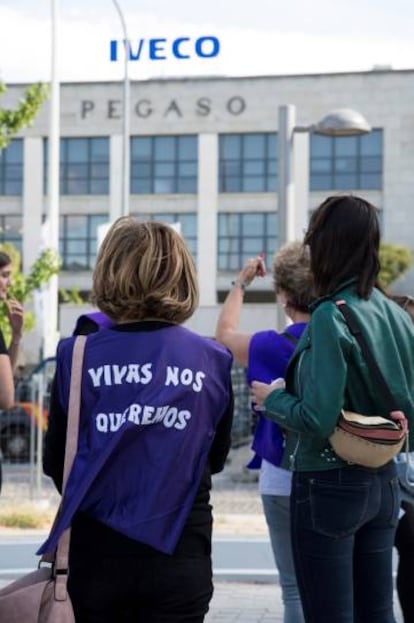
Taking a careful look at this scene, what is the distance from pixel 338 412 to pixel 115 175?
46207mm

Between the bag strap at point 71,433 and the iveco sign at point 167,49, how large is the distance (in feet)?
52.1

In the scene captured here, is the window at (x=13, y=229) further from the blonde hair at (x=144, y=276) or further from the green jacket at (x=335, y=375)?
the blonde hair at (x=144, y=276)

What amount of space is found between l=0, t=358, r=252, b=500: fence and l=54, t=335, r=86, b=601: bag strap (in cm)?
971

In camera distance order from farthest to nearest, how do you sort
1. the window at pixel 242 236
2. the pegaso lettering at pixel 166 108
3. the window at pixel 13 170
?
the window at pixel 13 170, the pegaso lettering at pixel 166 108, the window at pixel 242 236

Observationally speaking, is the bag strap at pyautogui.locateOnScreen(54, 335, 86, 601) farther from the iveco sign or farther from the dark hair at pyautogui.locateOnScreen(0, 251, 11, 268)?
the iveco sign

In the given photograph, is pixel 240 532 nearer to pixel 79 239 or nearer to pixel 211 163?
pixel 211 163

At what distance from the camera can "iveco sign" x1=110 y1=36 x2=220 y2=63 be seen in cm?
1900

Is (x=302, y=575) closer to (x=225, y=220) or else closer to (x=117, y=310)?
(x=117, y=310)

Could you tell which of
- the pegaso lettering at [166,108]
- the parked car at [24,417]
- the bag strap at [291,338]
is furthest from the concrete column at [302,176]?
the bag strap at [291,338]

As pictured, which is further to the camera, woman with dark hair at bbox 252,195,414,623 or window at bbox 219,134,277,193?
window at bbox 219,134,277,193

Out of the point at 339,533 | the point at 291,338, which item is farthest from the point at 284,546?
the point at 339,533

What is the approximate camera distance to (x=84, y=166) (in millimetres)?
50281

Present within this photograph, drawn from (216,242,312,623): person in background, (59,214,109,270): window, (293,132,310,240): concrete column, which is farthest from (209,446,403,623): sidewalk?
(59,214,109,270): window

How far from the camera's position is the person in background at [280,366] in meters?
4.82
